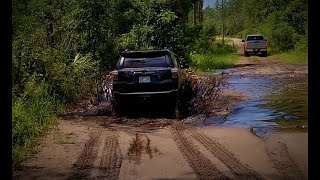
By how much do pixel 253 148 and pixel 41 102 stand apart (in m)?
4.98

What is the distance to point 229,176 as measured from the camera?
5957 mm

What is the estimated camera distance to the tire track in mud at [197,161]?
19.7ft

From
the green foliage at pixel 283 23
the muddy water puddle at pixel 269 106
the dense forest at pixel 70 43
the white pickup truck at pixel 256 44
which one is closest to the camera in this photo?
the dense forest at pixel 70 43

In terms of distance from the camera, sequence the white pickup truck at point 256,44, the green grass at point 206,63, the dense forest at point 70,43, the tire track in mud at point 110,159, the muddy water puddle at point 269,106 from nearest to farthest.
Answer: the tire track in mud at point 110,159 < the dense forest at point 70,43 < the muddy water puddle at point 269,106 < the green grass at point 206,63 < the white pickup truck at point 256,44

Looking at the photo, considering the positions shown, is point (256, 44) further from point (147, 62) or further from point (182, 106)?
point (147, 62)

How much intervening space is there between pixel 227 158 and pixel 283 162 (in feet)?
2.86

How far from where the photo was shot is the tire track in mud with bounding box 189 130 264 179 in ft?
19.9

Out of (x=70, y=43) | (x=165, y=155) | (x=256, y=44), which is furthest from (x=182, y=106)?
(x=256, y=44)

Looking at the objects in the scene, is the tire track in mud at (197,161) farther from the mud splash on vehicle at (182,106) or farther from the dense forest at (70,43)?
the dense forest at (70,43)

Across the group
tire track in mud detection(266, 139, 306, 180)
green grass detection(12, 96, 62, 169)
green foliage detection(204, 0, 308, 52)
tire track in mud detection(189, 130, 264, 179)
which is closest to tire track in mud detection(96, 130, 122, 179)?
green grass detection(12, 96, 62, 169)

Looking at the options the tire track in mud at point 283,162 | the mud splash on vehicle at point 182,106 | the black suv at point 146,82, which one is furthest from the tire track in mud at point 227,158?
the mud splash on vehicle at point 182,106

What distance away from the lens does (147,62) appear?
Answer: 1073 cm
